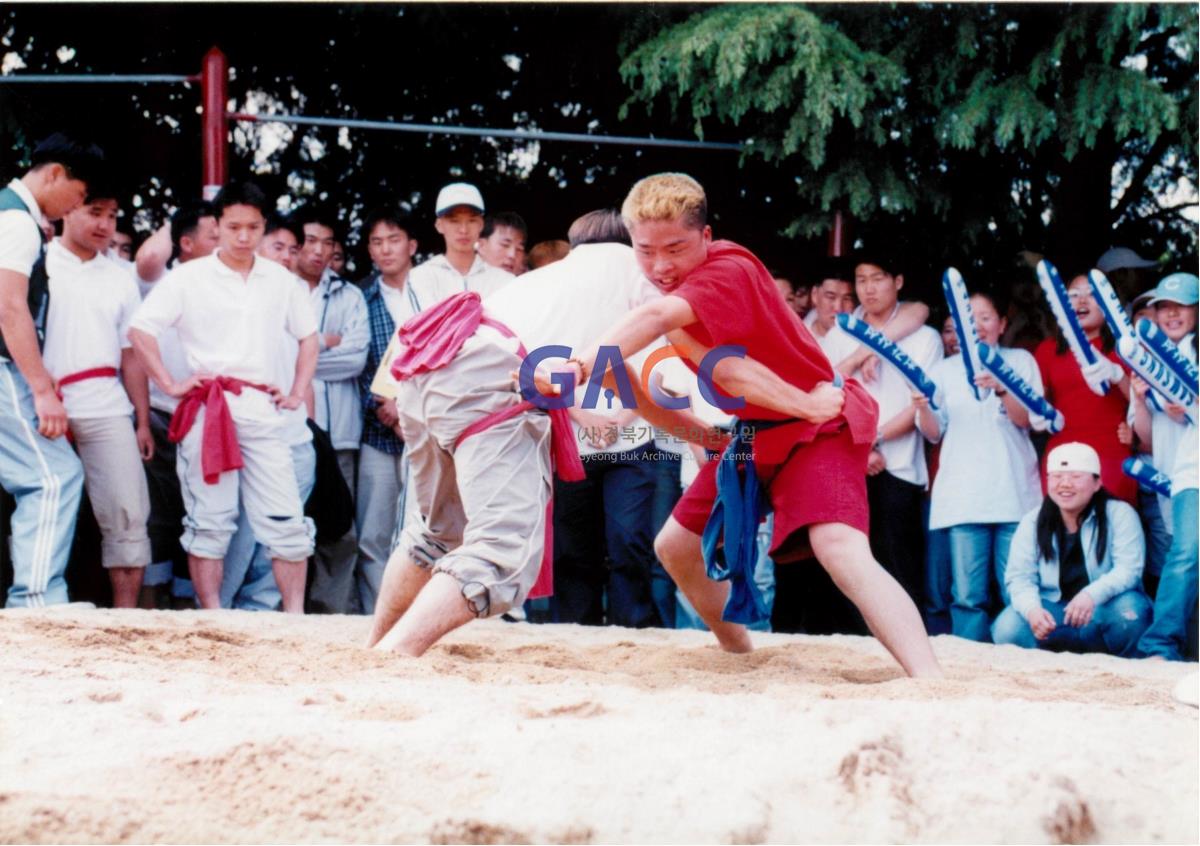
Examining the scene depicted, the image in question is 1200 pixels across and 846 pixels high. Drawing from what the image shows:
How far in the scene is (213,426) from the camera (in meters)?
5.88

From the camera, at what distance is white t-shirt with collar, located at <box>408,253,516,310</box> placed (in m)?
6.38

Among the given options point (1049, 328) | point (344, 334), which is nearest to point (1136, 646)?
point (1049, 328)

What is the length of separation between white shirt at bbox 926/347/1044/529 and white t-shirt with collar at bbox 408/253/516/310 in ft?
6.68

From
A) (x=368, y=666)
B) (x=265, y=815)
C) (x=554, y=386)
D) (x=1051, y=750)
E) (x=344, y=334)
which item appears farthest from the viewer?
(x=344, y=334)

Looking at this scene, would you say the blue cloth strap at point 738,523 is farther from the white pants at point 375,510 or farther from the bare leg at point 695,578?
the white pants at point 375,510

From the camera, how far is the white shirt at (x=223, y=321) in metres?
5.98

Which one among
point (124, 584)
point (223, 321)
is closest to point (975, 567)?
point (223, 321)

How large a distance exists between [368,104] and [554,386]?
4.52 m

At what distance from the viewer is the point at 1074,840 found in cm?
228

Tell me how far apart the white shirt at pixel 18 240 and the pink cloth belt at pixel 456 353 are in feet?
6.92

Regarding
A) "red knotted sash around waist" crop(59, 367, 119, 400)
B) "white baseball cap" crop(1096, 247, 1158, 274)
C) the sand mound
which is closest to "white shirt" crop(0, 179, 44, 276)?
"red knotted sash around waist" crop(59, 367, 119, 400)

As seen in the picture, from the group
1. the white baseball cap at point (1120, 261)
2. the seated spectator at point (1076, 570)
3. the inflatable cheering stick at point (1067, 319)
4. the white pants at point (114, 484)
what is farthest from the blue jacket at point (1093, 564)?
the white pants at point (114, 484)

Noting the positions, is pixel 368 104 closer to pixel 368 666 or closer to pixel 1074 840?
pixel 368 666

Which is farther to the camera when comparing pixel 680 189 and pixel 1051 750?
pixel 680 189
